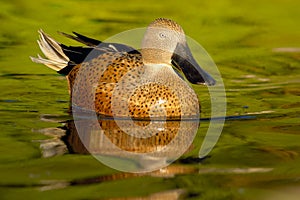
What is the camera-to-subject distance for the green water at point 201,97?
16.6ft

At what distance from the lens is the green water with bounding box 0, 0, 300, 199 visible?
200 inches

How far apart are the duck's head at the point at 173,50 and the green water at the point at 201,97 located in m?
0.50

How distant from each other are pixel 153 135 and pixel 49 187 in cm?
176

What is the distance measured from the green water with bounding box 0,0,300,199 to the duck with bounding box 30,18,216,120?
383mm

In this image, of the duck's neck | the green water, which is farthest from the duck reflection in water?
the duck's neck

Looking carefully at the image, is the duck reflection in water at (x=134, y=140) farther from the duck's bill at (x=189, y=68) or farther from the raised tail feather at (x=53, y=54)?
the raised tail feather at (x=53, y=54)

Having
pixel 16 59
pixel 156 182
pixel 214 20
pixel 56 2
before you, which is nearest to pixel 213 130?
pixel 156 182

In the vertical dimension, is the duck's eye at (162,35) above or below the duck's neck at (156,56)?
above

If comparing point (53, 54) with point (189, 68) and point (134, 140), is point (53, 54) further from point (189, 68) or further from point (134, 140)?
point (134, 140)

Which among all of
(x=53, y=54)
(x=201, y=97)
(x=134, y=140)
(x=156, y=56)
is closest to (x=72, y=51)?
(x=53, y=54)

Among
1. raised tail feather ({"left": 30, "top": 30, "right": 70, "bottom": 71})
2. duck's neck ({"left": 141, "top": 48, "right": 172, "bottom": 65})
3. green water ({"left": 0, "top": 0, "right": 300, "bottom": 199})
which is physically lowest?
green water ({"left": 0, "top": 0, "right": 300, "bottom": 199})

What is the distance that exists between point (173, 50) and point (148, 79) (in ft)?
1.19

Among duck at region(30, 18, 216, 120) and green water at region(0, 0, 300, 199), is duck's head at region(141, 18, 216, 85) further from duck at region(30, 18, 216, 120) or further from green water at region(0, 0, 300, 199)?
green water at region(0, 0, 300, 199)

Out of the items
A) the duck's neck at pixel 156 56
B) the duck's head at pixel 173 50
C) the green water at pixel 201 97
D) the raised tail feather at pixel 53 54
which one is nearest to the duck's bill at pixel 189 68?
the duck's head at pixel 173 50
